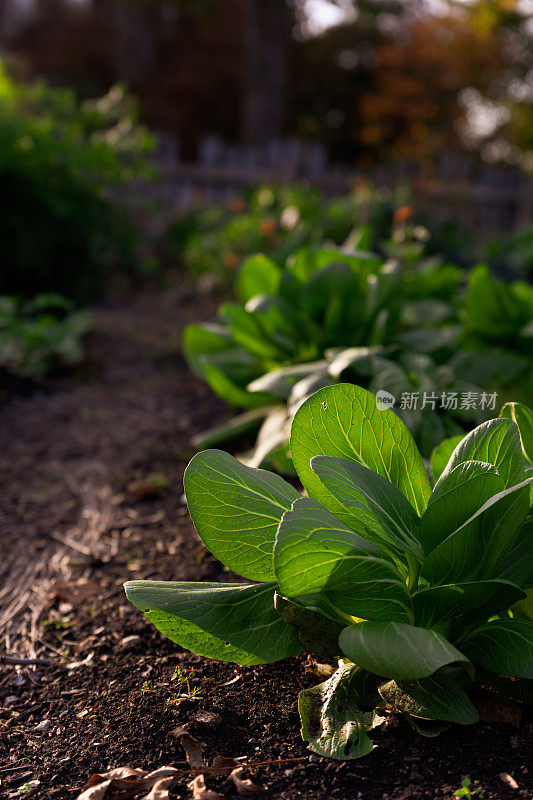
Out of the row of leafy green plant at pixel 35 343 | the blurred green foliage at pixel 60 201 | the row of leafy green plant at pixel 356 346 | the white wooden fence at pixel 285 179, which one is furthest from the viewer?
the white wooden fence at pixel 285 179

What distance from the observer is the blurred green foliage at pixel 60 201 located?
5109mm

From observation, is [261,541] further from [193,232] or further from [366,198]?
[193,232]

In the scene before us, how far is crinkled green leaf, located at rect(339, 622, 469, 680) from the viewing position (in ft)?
4.15

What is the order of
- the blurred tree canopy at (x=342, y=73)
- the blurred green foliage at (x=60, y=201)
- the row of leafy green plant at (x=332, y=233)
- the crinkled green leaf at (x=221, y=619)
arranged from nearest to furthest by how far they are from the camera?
1. the crinkled green leaf at (x=221, y=619)
2. the blurred green foliage at (x=60, y=201)
3. the row of leafy green plant at (x=332, y=233)
4. the blurred tree canopy at (x=342, y=73)

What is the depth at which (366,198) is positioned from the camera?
6359mm

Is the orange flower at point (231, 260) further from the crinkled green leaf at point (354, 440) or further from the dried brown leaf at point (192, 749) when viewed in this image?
the dried brown leaf at point (192, 749)


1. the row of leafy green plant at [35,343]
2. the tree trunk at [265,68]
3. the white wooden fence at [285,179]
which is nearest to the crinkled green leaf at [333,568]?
the row of leafy green plant at [35,343]

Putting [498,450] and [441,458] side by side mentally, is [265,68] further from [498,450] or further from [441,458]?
[498,450]

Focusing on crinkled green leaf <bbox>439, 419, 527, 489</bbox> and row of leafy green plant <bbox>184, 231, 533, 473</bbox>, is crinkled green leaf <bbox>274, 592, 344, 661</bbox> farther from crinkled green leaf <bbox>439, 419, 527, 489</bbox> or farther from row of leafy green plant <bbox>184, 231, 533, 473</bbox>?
row of leafy green plant <bbox>184, 231, 533, 473</bbox>

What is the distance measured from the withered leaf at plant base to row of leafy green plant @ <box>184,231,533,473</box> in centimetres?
114

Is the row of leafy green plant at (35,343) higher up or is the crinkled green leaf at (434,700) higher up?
the crinkled green leaf at (434,700)

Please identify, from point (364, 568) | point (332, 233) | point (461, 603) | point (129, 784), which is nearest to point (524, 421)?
point (461, 603)

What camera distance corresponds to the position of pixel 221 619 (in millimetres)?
1565

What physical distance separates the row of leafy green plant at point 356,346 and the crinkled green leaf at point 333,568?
3.17 ft
